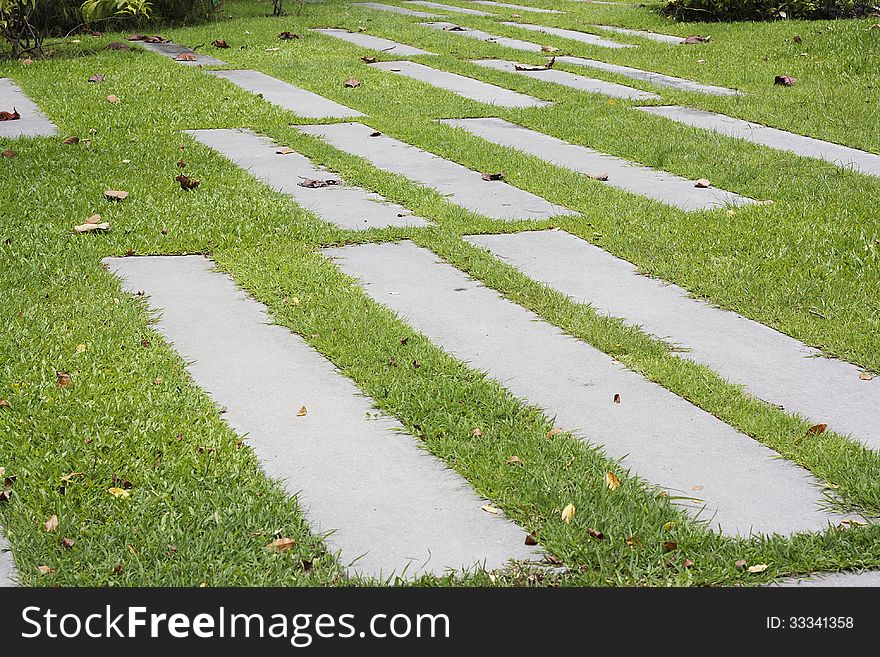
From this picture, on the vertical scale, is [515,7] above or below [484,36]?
above

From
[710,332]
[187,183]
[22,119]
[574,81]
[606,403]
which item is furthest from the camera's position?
[574,81]

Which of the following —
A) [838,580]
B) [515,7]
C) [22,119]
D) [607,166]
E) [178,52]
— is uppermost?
[515,7]

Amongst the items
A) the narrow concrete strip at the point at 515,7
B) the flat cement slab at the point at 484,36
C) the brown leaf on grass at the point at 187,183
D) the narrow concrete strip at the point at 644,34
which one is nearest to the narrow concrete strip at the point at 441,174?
the brown leaf on grass at the point at 187,183

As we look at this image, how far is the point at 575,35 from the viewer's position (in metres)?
11.4

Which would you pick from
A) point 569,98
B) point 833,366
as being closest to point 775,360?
point 833,366

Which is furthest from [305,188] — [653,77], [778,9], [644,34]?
[778,9]

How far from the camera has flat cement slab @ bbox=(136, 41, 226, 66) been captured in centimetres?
959

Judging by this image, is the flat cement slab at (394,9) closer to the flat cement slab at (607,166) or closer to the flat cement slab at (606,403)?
the flat cement slab at (607,166)

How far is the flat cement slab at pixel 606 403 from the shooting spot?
2561mm

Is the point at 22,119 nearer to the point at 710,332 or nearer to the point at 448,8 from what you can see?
the point at 710,332

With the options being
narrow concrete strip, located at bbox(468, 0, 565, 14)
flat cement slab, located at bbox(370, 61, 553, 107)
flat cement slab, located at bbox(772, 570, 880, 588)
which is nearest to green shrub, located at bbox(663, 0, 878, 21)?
narrow concrete strip, located at bbox(468, 0, 565, 14)

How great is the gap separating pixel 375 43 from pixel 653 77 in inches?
133

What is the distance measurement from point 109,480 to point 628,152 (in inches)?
170

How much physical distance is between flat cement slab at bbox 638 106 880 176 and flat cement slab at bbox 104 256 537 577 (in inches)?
146
